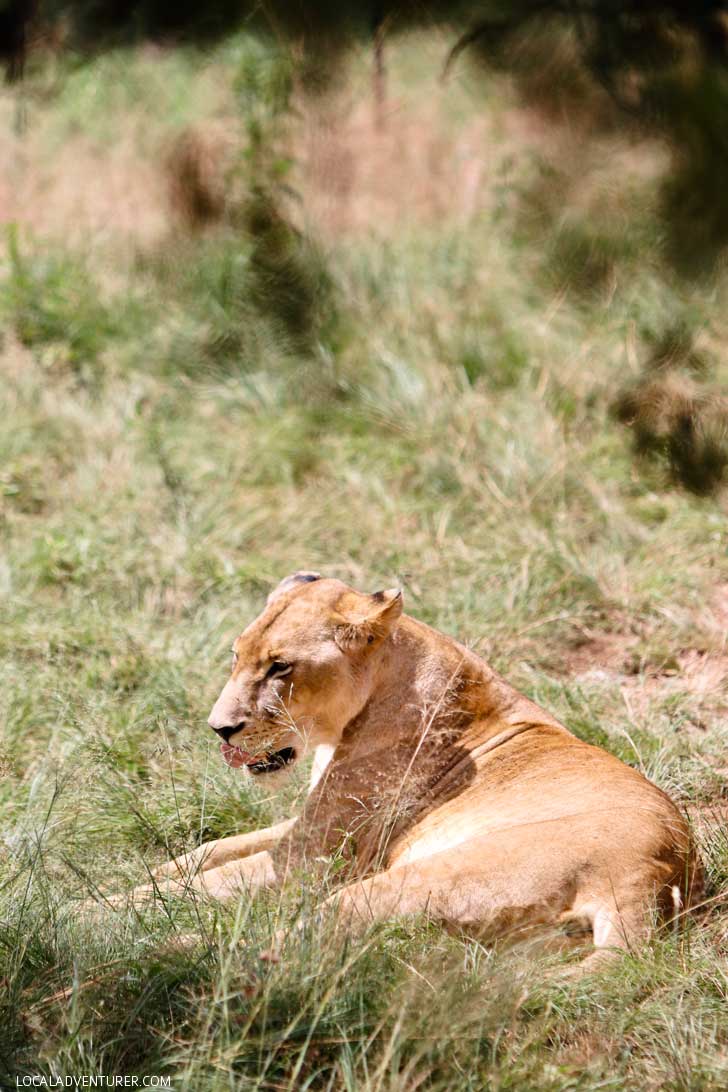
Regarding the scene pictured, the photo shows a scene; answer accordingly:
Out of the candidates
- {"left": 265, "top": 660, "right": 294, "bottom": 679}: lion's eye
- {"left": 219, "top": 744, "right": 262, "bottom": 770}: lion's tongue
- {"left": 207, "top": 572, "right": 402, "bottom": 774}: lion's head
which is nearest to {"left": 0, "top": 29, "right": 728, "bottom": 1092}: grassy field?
{"left": 219, "top": 744, "right": 262, "bottom": 770}: lion's tongue

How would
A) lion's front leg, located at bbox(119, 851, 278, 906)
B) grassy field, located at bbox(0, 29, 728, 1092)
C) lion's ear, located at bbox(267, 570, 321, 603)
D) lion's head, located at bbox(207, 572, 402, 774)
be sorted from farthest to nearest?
lion's ear, located at bbox(267, 570, 321, 603) → lion's head, located at bbox(207, 572, 402, 774) → lion's front leg, located at bbox(119, 851, 278, 906) → grassy field, located at bbox(0, 29, 728, 1092)

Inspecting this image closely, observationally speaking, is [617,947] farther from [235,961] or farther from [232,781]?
[232,781]

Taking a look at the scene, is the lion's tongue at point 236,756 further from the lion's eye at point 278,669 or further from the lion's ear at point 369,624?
the lion's ear at point 369,624

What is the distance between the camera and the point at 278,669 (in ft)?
14.3

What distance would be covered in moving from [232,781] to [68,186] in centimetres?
678

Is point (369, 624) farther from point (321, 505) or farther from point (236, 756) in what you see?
point (321, 505)

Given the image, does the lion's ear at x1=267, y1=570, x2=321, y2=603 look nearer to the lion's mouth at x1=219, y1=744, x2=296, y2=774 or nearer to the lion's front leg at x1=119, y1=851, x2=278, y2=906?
the lion's mouth at x1=219, y1=744, x2=296, y2=774

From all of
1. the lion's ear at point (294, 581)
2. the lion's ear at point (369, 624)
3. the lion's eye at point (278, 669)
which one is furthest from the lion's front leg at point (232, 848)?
the lion's ear at point (294, 581)

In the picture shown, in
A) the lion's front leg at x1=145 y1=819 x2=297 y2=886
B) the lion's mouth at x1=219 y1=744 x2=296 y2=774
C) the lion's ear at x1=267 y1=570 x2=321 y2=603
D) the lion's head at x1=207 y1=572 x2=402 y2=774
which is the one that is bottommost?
the lion's front leg at x1=145 y1=819 x2=297 y2=886

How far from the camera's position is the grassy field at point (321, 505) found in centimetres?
300

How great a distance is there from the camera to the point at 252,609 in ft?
20.5

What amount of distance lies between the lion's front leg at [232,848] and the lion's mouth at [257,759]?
198 millimetres

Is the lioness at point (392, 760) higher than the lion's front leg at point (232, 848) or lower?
higher

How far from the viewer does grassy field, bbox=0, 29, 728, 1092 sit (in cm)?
300
